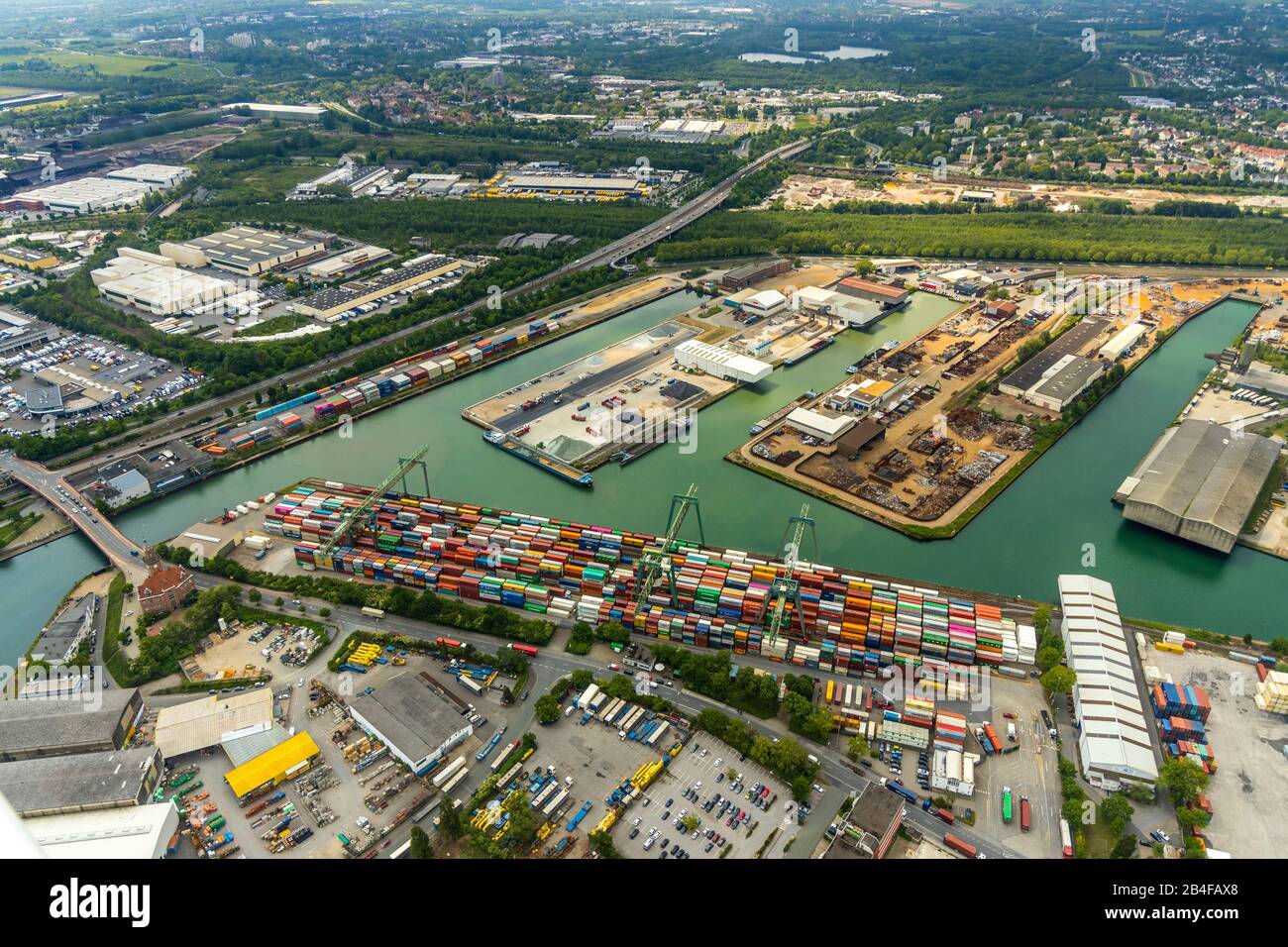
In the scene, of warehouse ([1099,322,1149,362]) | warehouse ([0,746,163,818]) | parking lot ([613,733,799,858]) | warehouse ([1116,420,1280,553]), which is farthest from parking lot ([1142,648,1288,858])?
warehouse ([0,746,163,818])

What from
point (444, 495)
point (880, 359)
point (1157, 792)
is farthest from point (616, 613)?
point (880, 359)

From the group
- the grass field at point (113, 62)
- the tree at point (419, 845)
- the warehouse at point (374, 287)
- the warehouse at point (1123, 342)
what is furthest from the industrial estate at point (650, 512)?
the grass field at point (113, 62)

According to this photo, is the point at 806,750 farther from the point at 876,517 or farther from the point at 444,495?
the point at 444,495

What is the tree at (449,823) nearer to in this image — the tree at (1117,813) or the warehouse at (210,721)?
the warehouse at (210,721)

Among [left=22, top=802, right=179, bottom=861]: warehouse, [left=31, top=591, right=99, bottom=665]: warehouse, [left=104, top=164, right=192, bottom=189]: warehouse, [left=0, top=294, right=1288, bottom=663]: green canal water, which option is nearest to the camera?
[left=22, top=802, right=179, bottom=861]: warehouse

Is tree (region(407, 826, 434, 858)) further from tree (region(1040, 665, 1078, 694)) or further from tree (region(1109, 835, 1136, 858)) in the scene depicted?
tree (region(1040, 665, 1078, 694))

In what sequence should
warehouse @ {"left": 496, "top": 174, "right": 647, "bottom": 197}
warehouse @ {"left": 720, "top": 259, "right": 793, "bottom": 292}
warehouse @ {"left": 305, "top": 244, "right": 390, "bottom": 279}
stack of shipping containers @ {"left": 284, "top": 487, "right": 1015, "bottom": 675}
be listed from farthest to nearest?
warehouse @ {"left": 496, "top": 174, "right": 647, "bottom": 197}, warehouse @ {"left": 305, "top": 244, "right": 390, "bottom": 279}, warehouse @ {"left": 720, "top": 259, "right": 793, "bottom": 292}, stack of shipping containers @ {"left": 284, "top": 487, "right": 1015, "bottom": 675}
